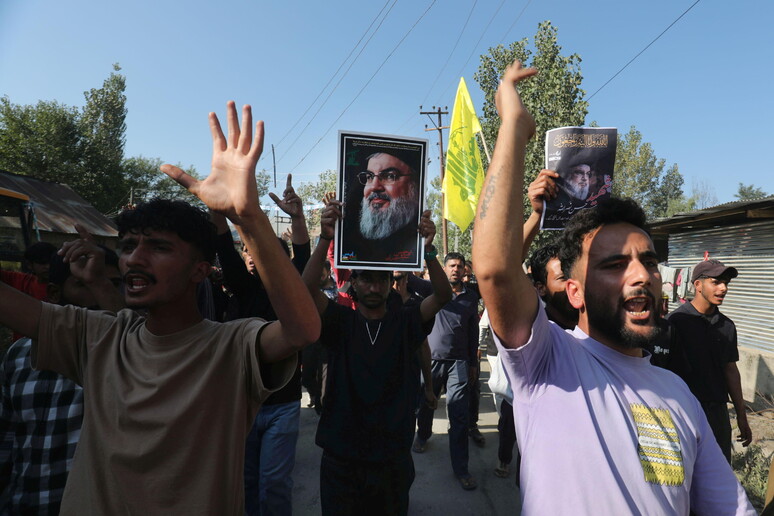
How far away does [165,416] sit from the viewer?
5.03 ft

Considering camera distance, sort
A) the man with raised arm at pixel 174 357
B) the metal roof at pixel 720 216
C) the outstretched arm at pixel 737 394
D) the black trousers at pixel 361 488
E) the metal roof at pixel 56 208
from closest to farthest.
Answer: the man with raised arm at pixel 174 357 < the black trousers at pixel 361 488 < the outstretched arm at pixel 737 394 < the metal roof at pixel 720 216 < the metal roof at pixel 56 208

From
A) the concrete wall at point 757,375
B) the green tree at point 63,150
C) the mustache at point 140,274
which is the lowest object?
the concrete wall at point 757,375

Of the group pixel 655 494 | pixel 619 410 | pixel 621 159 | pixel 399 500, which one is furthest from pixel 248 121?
pixel 621 159

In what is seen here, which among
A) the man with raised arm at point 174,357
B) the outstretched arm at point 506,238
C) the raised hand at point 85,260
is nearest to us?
the outstretched arm at point 506,238

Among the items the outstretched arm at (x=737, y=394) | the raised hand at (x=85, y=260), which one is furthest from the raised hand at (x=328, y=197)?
the outstretched arm at (x=737, y=394)

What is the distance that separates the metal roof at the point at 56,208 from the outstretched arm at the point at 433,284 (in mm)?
19450

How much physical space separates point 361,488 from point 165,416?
146 cm

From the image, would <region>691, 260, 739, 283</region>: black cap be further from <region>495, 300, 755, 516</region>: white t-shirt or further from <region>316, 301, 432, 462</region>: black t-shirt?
<region>495, 300, 755, 516</region>: white t-shirt

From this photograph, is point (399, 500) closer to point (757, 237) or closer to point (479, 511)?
point (479, 511)

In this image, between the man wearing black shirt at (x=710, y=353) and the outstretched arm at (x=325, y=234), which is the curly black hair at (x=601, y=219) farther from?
the man wearing black shirt at (x=710, y=353)

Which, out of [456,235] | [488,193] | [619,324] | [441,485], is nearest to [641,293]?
[619,324]

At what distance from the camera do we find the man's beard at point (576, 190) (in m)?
2.32

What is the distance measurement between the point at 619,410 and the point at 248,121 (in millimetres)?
1406

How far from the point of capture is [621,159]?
31.0 meters
